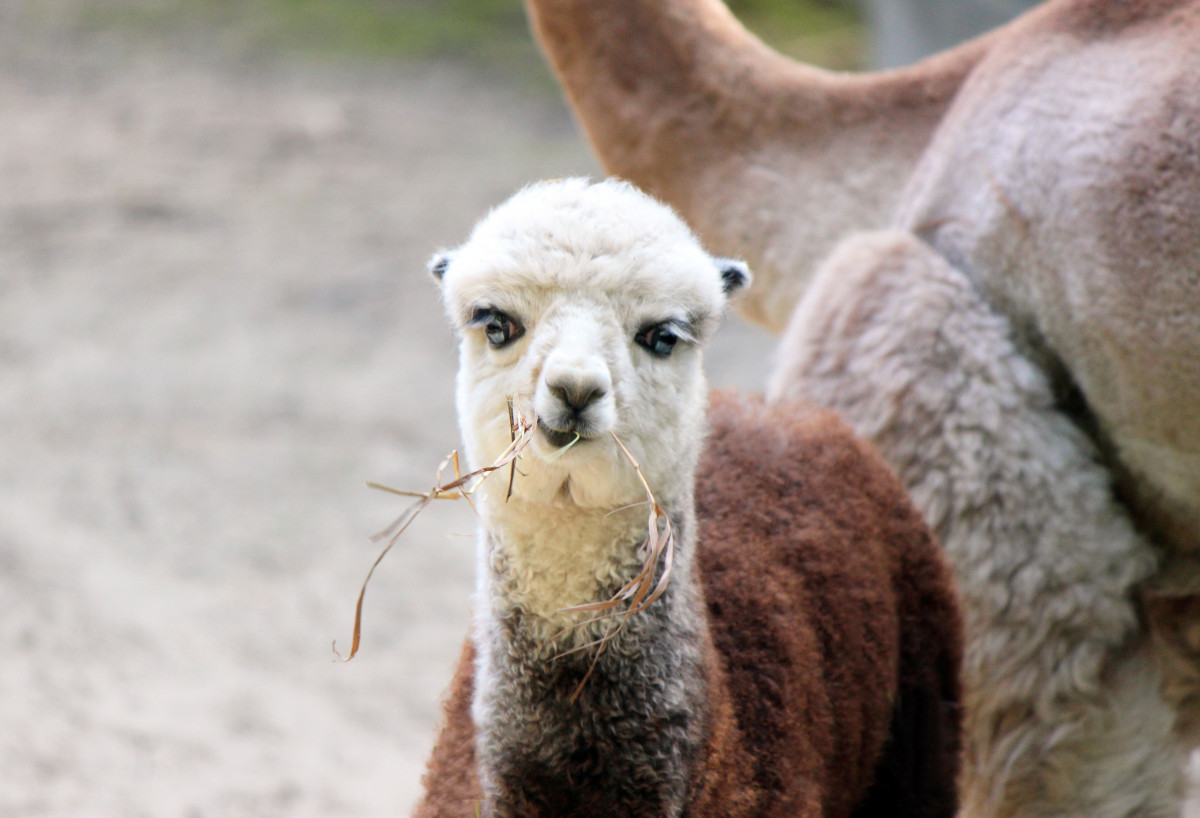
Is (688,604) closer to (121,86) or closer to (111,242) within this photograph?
(111,242)

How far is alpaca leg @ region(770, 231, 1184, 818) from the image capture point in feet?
8.70

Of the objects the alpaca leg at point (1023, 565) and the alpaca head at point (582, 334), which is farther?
the alpaca leg at point (1023, 565)

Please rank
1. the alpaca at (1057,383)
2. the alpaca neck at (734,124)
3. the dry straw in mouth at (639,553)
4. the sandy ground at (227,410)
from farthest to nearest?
the sandy ground at (227,410) → the alpaca neck at (734,124) → the alpaca at (1057,383) → the dry straw in mouth at (639,553)

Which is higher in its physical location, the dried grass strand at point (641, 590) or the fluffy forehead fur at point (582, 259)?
the fluffy forehead fur at point (582, 259)

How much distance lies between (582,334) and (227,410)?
13.8 feet

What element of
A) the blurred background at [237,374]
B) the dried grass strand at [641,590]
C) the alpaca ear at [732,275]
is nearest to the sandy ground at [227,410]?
the blurred background at [237,374]

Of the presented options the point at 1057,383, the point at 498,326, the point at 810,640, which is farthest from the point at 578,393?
the point at 1057,383

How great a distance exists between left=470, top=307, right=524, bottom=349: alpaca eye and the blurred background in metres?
2.14

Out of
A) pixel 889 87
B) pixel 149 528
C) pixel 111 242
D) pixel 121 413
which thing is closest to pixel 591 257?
pixel 889 87

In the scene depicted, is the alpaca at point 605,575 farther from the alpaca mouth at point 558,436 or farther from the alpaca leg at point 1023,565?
the alpaca leg at point 1023,565

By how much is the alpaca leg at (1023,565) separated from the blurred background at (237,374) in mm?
1676

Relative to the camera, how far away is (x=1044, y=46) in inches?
113

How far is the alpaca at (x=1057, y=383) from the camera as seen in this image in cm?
258

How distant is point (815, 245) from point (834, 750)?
169 centimetres
